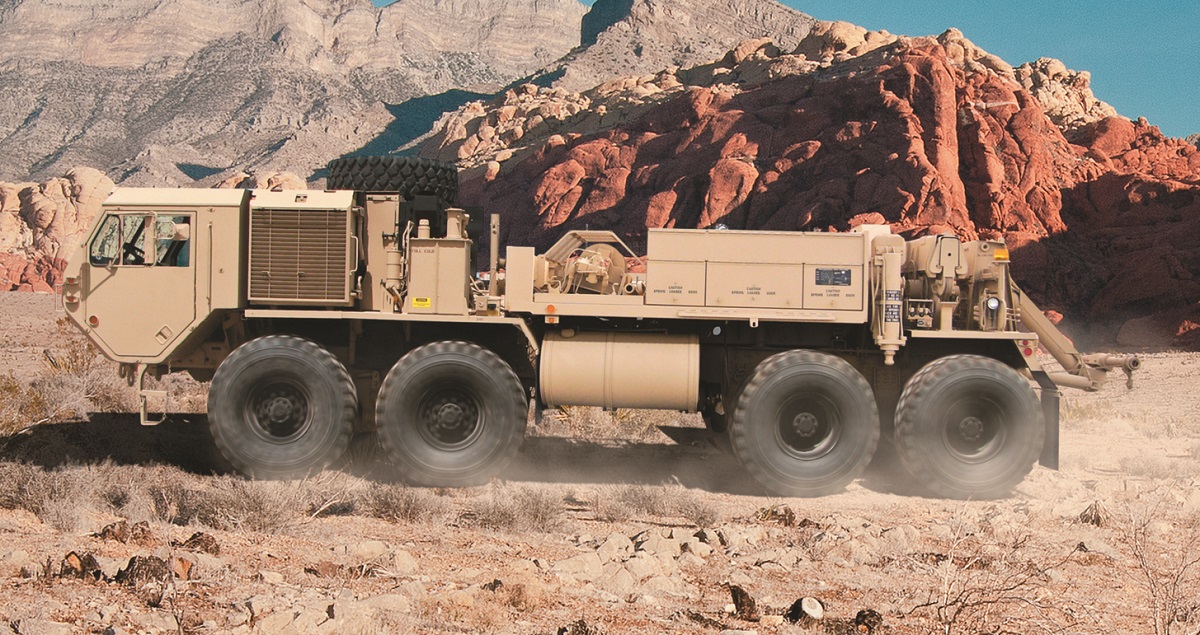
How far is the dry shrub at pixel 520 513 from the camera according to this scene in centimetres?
865

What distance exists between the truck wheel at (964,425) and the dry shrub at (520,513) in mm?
3739

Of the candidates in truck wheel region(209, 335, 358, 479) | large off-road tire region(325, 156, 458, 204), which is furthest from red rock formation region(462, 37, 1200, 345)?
truck wheel region(209, 335, 358, 479)

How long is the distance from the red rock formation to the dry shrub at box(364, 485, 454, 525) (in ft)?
99.6

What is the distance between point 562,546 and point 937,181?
3456cm

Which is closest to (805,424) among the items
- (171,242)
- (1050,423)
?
(1050,423)

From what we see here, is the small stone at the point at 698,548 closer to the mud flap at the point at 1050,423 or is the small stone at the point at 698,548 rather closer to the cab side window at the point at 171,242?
the mud flap at the point at 1050,423

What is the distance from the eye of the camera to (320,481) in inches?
402

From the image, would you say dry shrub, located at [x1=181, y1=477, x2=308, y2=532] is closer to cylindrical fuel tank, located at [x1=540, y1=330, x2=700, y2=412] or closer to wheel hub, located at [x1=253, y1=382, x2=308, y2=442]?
wheel hub, located at [x1=253, y1=382, x2=308, y2=442]

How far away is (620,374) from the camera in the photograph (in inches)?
416

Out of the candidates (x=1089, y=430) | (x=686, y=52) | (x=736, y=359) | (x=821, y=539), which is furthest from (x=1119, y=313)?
(x=686, y=52)

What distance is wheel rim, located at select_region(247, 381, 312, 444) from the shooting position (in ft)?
34.8

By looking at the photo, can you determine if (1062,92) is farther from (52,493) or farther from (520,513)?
(52,493)

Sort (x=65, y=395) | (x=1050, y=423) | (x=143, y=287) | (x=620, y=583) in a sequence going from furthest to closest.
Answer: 1. (x=65, y=395)
2. (x=1050, y=423)
3. (x=143, y=287)
4. (x=620, y=583)

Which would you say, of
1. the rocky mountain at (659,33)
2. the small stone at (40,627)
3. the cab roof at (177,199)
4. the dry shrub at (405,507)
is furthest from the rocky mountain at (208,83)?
the small stone at (40,627)
